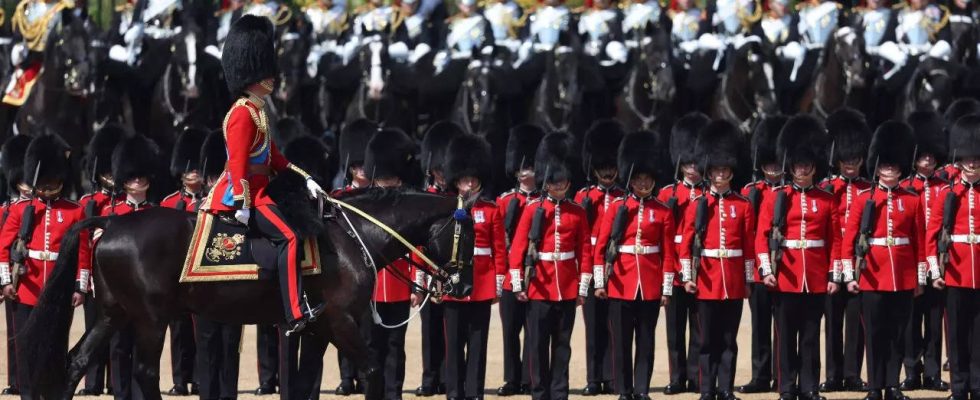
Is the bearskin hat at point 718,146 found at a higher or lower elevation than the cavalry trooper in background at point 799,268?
higher

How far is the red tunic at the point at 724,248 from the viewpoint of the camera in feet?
39.7

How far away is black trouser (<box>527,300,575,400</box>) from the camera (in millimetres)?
11836

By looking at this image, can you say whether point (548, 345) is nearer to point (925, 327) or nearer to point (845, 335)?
point (845, 335)

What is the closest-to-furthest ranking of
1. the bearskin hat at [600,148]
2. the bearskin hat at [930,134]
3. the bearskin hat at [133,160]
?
1. the bearskin hat at [133,160]
2. the bearskin hat at [600,148]
3. the bearskin hat at [930,134]

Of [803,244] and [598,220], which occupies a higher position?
[598,220]

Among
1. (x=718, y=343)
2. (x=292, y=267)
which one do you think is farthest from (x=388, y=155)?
(x=292, y=267)

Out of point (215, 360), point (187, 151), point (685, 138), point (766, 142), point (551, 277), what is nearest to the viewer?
point (215, 360)

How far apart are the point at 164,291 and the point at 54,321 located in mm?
521

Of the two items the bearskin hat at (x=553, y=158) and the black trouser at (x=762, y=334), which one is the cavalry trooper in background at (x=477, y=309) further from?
the black trouser at (x=762, y=334)

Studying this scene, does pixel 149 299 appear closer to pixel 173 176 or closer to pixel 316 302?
pixel 316 302

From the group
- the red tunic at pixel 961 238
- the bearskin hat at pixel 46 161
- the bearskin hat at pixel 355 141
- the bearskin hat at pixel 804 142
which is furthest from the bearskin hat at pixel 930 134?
the bearskin hat at pixel 46 161

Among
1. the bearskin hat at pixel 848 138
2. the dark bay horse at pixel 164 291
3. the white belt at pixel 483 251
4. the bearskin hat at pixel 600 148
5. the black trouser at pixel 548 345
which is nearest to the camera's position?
the dark bay horse at pixel 164 291

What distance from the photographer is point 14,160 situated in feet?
43.7

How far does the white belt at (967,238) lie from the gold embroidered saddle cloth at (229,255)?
3.47 m
